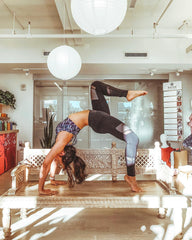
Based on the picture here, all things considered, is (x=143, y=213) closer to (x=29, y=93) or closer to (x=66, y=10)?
(x=66, y=10)

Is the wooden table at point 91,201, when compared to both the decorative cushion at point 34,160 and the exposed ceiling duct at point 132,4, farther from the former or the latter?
the exposed ceiling duct at point 132,4

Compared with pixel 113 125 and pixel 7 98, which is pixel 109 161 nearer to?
pixel 113 125

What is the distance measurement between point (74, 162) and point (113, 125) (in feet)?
2.15

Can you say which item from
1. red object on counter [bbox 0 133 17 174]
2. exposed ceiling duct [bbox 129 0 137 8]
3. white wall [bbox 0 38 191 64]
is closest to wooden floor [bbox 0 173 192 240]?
red object on counter [bbox 0 133 17 174]

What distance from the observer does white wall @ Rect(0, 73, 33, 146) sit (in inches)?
243

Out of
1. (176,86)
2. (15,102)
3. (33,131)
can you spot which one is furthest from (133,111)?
(15,102)

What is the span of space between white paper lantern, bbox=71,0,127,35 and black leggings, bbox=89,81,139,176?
573mm

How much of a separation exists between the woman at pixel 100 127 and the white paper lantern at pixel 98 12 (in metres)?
0.57

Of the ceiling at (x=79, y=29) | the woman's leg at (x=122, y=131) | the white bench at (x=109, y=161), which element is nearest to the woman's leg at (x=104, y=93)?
the woman's leg at (x=122, y=131)

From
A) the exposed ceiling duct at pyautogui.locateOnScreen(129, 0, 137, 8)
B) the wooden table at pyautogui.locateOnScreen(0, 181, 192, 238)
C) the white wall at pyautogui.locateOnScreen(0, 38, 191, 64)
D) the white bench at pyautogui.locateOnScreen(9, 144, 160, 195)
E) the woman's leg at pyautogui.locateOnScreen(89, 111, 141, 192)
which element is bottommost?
the wooden table at pyautogui.locateOnScreen(0, 181, 192, 238)

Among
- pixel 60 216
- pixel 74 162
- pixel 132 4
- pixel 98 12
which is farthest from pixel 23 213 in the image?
pixel 132 4

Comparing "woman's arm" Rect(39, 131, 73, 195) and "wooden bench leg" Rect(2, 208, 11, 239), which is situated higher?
"woman's arm" Rect(39, 131, 73, 195)

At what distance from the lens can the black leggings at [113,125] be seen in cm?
214

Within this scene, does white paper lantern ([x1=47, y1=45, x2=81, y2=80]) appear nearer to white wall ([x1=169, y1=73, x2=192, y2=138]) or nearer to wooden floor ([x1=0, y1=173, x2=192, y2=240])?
wooden floor ([x1=0, y1=173, x2=192, y2=240])
